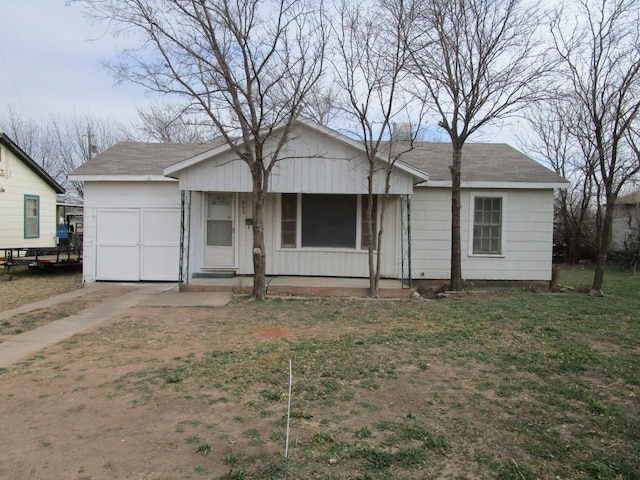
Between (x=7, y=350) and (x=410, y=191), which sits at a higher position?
(x=410, y=191)

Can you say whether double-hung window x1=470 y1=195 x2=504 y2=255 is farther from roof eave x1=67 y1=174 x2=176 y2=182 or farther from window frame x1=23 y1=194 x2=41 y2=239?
window frame x1=23 y1=194 x2=41 y2=239

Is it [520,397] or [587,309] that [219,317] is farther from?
[587,309]

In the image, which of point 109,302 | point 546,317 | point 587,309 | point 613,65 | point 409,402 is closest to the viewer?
point 409,402

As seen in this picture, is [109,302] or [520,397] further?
[109,302]

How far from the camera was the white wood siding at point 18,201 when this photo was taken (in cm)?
1717

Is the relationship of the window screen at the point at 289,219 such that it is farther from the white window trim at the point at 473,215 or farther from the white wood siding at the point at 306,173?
the white window trim at the point at 473,215

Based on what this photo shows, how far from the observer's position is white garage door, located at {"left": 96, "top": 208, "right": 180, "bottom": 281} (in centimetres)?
1186

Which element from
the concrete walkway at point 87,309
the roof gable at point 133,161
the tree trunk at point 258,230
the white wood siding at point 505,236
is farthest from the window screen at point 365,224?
the roof gable at point 133,161

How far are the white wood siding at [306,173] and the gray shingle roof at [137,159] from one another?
1.32m

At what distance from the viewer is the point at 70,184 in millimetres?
33469

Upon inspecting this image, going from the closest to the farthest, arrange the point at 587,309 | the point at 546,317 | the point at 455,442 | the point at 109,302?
1. the point at 455,442
2. the point at 546,317
3. the point at 587,309
4. the point at 109,302

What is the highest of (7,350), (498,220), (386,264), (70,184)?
(70,184)

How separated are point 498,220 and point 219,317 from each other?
7.54m

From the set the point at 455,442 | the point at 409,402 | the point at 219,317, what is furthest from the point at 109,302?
the point at 455,442
